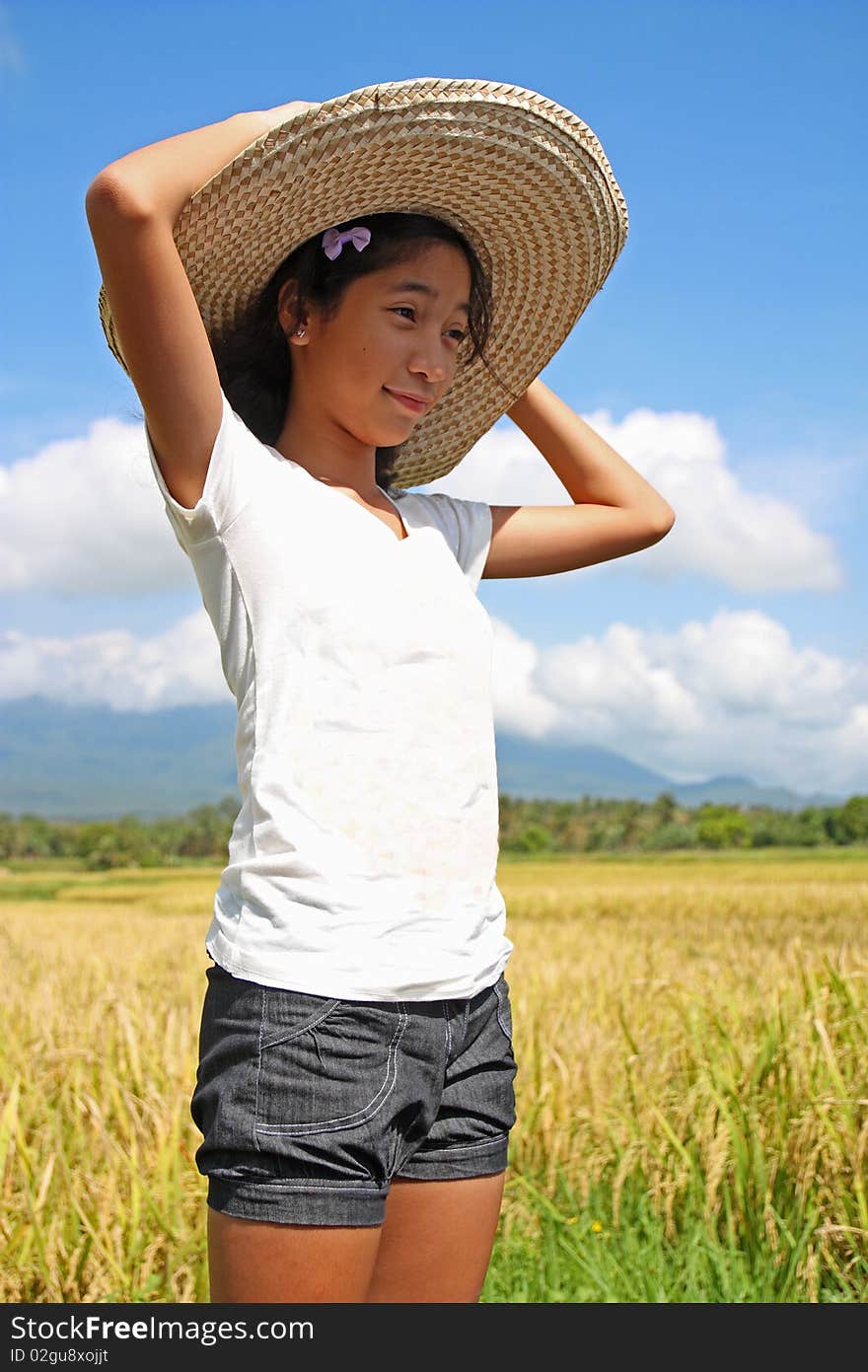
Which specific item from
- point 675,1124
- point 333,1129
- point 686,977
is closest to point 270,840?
point 333,1129

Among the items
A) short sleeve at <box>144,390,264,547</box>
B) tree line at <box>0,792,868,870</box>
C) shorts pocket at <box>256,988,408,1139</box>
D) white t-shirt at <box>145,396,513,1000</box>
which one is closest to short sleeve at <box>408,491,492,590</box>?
white t-shirt at <box>145,396,513,1000</box>

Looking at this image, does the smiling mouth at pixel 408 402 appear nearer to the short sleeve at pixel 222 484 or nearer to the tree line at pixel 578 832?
the short sleeve at pixel 222 484

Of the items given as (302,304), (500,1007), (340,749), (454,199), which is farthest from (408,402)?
(500,1007)

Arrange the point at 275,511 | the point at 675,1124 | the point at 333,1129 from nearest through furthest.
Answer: the point at 333,1129 < the point at 275,511 < the point at 675,1124

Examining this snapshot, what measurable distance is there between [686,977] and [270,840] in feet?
12.9

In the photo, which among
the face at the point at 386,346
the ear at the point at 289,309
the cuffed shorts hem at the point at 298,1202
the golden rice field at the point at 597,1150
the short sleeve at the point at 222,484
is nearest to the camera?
the cuffed shorts hem at the point at 298,1202

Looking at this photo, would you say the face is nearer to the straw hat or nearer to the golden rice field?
the straw hat

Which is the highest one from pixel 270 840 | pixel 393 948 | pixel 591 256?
pixel 591 256

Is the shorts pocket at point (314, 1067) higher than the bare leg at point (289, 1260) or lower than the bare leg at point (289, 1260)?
higher

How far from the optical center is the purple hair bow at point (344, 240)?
1.62 m

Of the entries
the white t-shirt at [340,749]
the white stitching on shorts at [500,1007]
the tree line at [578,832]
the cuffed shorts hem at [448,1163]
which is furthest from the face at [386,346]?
the tree line at [578,832]

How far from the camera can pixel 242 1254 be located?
1.33m

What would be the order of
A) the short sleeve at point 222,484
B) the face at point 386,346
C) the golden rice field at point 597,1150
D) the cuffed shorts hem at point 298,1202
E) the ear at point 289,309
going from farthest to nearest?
the golden rice field at point 597,1150 → the ear at point 289,309 → the face at point 386,346 → the short sleeve at point 222,484 → the cuffed shorts hem at point 298,1202

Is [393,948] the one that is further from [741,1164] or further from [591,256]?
[741,1164]
